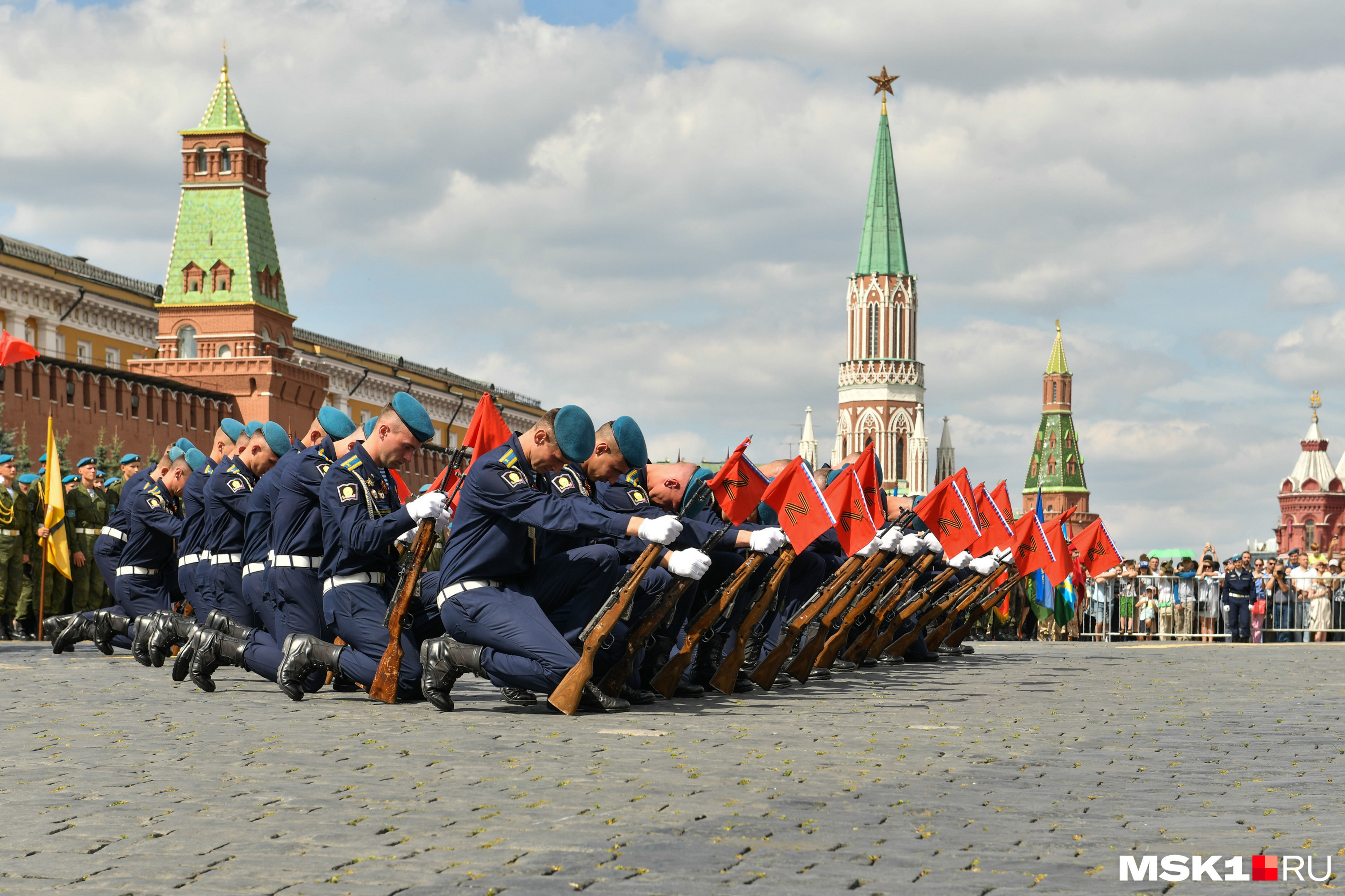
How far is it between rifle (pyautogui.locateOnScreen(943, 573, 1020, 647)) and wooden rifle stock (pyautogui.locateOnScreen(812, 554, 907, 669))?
3.05m

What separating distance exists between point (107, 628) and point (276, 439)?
10.4 feet

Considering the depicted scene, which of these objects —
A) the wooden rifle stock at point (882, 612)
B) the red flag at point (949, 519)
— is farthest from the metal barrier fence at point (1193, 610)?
the wooden rifle stock at point (882, 612)

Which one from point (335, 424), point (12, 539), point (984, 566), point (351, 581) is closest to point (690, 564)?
point (351, 581)

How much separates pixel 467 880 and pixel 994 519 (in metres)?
13.6

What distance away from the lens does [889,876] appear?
526cm

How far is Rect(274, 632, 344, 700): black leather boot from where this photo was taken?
10414 mm

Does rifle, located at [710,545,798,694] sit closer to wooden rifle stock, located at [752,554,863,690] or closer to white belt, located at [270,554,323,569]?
wooden rifle stock, located at [752,554,863,690]

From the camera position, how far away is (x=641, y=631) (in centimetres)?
1048

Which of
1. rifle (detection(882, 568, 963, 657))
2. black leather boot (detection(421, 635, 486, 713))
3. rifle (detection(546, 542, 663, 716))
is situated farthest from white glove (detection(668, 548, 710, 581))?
rifle (detection(882, 568, 963, 657))

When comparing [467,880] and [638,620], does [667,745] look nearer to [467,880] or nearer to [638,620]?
→ [638,620]

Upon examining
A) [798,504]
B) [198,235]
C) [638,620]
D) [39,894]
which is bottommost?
[39,894]

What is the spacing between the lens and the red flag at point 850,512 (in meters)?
13.6

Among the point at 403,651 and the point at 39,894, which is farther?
the point at 403,651

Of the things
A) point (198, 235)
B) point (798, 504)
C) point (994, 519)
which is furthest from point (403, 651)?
point (198, 235)
